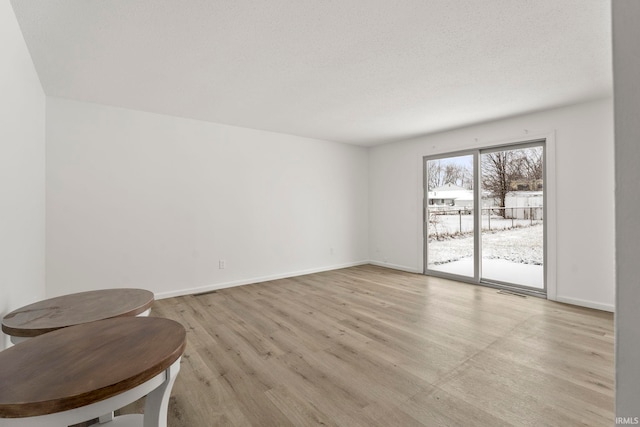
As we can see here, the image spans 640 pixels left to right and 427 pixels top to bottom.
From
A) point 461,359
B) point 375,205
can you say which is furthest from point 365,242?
point 461,359

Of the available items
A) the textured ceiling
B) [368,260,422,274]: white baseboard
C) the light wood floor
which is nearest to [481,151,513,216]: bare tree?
the textured ceiling

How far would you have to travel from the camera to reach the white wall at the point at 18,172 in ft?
5.56

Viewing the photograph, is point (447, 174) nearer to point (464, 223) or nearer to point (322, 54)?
point (464, 223)

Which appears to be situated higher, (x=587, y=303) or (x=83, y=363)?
(x=83, y=363)

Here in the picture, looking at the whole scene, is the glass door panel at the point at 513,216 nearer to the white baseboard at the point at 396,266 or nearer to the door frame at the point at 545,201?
the door frame at the point at 545,201

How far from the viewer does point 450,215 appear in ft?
16.6

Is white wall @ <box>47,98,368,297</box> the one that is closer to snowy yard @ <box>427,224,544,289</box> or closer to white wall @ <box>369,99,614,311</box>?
snowy yard @ <box>427,224,544,289</box>

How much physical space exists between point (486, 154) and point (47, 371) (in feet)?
17.2

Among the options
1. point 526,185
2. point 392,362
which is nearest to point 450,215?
point 526,185

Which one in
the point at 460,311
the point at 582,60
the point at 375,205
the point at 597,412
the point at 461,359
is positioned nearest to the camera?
the point at 597,412

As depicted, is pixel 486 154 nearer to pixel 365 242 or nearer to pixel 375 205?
pixel 375 205

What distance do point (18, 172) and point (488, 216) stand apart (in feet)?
17.7

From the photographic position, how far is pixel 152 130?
3.91 m

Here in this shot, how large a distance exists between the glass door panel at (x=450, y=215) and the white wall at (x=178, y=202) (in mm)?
1785
